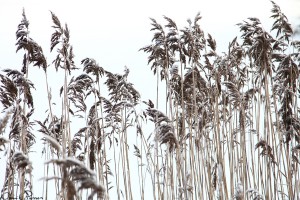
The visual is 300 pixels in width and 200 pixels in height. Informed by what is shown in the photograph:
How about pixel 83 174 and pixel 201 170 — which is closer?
pixel 83 174

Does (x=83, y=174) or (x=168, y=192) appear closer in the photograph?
(x=83, y=174)

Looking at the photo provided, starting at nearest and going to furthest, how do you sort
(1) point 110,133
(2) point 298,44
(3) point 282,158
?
(3) point 282,158
(1) point 110,133
(2) point 298,44

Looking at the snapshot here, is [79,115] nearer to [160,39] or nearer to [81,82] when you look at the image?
[81,82]

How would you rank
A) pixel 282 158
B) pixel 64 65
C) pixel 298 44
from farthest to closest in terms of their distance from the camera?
pixel 298 44 → pixel 282 158 → pixel 64 65

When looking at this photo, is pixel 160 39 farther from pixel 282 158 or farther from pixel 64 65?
pixel 282 158

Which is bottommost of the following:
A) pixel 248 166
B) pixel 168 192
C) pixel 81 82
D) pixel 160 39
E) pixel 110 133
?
pixel 168 192

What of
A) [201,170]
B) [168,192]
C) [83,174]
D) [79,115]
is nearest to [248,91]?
[201,170]

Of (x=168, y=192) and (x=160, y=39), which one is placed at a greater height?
(x=160, y=39)

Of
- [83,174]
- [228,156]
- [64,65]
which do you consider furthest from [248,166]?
[83,174]

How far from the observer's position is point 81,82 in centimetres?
424

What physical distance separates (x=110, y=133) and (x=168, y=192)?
1043 mm

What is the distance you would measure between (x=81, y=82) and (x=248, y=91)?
2.19 m

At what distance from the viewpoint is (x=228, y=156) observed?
4668 millimetres

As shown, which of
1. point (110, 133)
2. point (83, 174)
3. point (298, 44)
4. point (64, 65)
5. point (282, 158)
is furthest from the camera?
point (298, 44)
